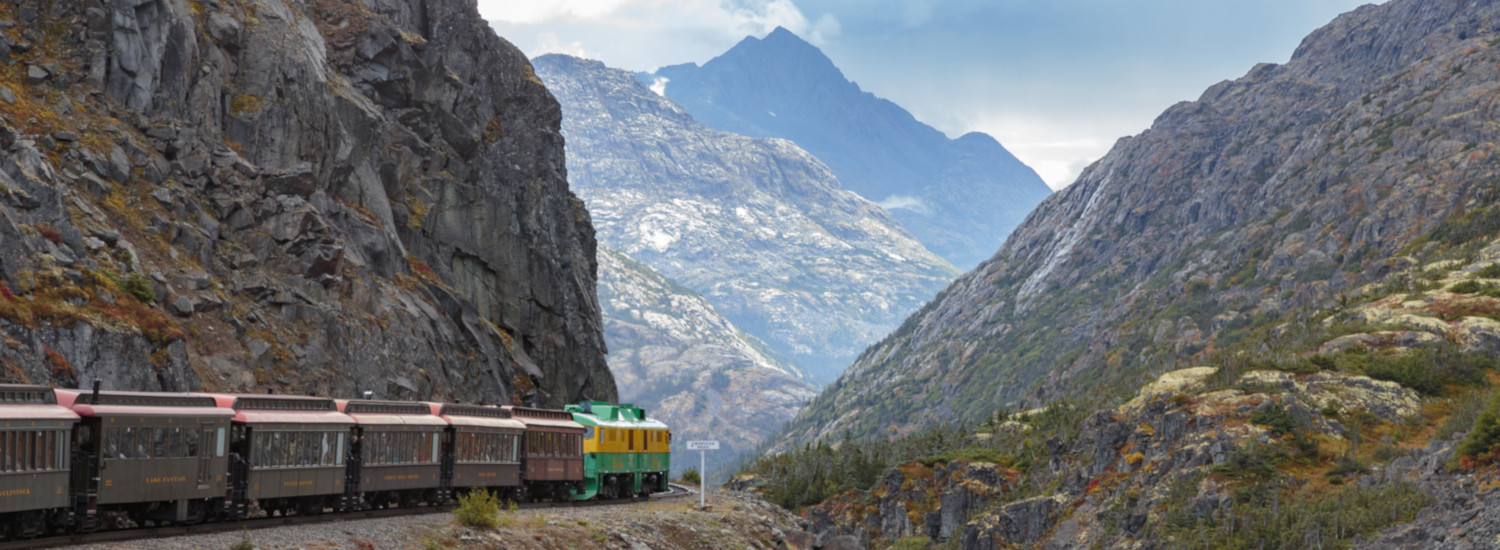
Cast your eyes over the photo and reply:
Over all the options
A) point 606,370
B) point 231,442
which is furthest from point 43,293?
point 606,370

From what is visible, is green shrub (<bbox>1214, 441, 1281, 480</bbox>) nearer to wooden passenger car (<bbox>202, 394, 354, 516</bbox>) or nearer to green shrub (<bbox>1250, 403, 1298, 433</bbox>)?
green shrub (<bbox>1250, 403, 1298, 433</bbox>)

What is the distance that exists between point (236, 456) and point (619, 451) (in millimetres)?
31179

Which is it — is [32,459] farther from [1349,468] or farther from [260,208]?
[1349,468]

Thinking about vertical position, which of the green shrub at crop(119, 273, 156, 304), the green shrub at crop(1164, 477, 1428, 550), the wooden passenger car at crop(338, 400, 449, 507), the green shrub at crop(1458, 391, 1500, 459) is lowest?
the green shrub at crop(1164, 477, 1428, 550)

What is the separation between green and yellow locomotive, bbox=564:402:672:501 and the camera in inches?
2495

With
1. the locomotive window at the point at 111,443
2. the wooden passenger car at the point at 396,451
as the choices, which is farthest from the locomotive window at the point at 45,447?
the wooden passenger car at the point at 396,451

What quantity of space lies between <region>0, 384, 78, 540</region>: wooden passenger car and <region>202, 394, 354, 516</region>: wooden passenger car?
19.6ft

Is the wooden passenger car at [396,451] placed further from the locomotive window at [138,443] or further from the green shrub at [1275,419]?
the green shrub at [1275,419]

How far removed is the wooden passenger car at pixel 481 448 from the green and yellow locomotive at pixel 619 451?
9.09 meters

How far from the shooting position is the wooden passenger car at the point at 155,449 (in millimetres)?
32750

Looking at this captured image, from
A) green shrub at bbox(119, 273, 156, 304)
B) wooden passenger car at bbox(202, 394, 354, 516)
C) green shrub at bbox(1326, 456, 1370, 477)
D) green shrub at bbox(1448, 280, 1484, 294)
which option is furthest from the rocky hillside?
green shrub at bbox(1448, 280, 1484, 294)

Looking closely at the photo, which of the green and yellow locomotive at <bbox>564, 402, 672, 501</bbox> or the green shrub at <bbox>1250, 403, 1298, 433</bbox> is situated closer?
the green and yellow locomotive at <bbox>564, 402, 672, 501</bbox>

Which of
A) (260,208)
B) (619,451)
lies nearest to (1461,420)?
(619,451)

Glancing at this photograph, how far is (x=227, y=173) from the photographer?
75438mm
